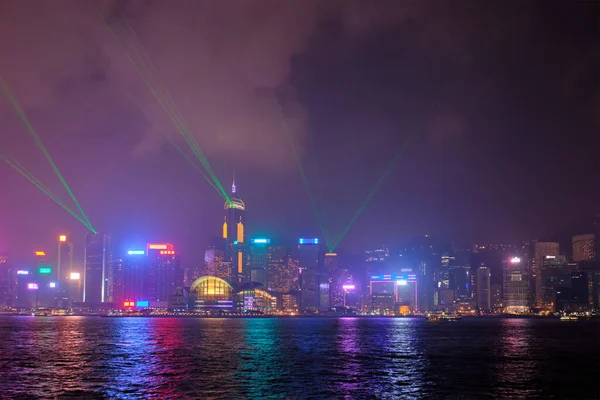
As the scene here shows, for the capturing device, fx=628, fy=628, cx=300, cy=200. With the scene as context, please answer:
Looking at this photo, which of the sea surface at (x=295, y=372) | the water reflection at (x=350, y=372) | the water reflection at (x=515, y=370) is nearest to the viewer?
the sea surface at (x=295, y=372)

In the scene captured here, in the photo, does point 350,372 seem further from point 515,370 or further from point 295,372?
point 515,370

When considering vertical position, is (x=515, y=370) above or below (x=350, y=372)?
below

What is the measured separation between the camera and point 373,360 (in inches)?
3511

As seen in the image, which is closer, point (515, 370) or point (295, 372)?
point (295, 372)

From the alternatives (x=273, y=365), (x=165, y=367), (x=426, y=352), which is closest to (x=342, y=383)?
(x=273, y=365)

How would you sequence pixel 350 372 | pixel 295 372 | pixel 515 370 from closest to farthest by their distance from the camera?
pixel 350 372
pixel 295 372
pixel 515 370

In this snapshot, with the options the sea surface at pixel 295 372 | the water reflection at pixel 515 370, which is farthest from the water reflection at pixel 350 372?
the water reflection at pixel 515 370

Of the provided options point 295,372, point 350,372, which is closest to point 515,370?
point 350,372

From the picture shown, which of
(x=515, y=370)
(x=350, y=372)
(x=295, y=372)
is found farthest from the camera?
(x=515, y=370)

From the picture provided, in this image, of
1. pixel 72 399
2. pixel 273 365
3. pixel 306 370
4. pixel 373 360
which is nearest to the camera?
pixel 72 399

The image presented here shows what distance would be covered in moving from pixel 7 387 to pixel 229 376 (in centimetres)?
2233

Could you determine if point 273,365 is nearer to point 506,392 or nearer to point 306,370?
point 306,370

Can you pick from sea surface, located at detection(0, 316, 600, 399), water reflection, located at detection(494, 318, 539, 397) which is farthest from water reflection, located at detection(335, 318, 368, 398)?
water reflection, located at detection(494, 318, 539, 397)

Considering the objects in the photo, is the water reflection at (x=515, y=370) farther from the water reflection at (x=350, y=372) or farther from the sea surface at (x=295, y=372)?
the water reflection at (x=350, y=372)
